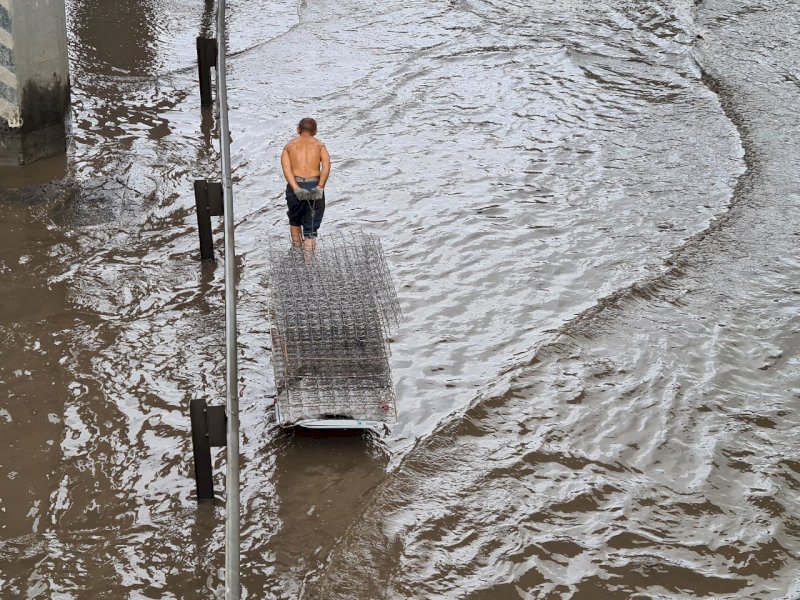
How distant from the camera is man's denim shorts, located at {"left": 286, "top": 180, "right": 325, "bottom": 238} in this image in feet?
30.1

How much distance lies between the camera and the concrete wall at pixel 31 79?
10.8m

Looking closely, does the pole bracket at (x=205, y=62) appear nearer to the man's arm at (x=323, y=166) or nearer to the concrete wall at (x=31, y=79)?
the concrete wall at (x=31, y=79)

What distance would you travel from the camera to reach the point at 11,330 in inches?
330

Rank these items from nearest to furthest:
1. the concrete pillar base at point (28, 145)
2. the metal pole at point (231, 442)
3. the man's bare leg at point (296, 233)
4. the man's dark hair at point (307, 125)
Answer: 1. the metal pole at point (231, 442)
2. the man's dark hair at point (307, 125)
3. the man's bare leg at point (296, 233)
4. the concrete pillar base at point (28, 145)

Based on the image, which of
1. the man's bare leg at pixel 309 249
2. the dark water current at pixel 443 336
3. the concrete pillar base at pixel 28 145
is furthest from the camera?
the concrete pillar base at pixel 28 145

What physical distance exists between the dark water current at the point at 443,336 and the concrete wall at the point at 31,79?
0.52m

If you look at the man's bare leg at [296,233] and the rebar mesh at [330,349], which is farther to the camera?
the man's bare leg at [296,233]

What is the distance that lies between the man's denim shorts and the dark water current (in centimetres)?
75

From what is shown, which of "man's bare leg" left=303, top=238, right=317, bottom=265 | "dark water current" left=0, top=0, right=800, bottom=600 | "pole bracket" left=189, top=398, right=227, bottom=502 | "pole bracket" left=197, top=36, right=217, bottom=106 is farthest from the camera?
"pole bracket" left=197, top=36, right=217, bottom=106

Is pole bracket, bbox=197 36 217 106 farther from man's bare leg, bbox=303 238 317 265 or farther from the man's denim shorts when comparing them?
man's bare leg, bbox=303 238 317 265

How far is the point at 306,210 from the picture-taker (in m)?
9.40

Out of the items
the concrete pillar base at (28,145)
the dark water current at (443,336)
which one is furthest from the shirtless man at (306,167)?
the concrete pillar base at (28,145)

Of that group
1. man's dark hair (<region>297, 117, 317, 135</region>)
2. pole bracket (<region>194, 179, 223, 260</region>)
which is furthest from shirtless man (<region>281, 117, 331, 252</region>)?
pole bracket (<region>194, 179, 223, 260</region>)

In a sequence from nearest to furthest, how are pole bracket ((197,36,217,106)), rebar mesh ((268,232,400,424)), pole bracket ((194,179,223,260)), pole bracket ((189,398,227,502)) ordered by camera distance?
pole bracket ((189,398,227,502)) < rebar mesh ((268,232,400,424)) < pole bracket ((194,179,223,260)) < pole bracket ((197,36,217,106))
